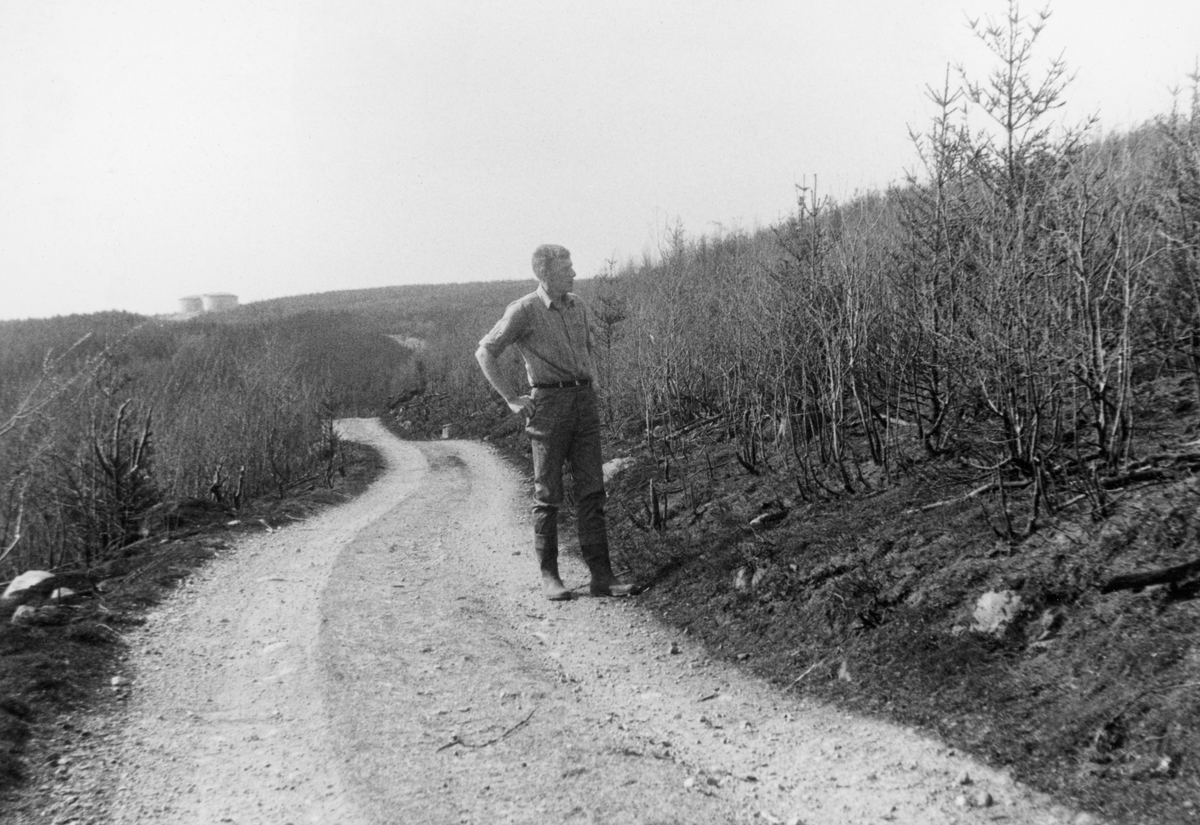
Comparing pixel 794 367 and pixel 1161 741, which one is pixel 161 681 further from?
pixel 794 367

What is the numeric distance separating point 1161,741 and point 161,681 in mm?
4397

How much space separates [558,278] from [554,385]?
2.34 feet

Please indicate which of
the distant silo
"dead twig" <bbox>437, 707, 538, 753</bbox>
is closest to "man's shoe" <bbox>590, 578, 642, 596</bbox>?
"dead twig" <bbox>437, 707, 538, 753</bbox>

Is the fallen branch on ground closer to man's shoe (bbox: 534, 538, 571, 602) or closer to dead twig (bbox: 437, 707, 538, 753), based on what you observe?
dead twig (bbox: 437, 707, 538, 753)

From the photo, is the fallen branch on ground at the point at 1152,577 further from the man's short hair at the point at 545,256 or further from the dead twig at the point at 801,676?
the man's short hair at the point at 545,256

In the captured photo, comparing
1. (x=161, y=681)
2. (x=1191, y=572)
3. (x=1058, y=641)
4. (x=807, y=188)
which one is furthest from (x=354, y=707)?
(x=807, y=188)

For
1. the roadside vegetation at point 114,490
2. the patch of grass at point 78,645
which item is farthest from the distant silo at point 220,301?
the patch of grass at point 78,645

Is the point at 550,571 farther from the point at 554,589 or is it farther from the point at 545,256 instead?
the point at 545,256

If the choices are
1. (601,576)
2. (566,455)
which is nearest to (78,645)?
(566,455)

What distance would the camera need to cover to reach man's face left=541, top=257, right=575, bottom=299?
5.59m

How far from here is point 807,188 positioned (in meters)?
8.16

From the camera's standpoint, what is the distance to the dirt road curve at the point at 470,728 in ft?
9.98

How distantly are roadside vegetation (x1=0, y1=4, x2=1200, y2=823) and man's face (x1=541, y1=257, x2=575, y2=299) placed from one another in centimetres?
220

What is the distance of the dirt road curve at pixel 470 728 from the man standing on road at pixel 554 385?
72cm
